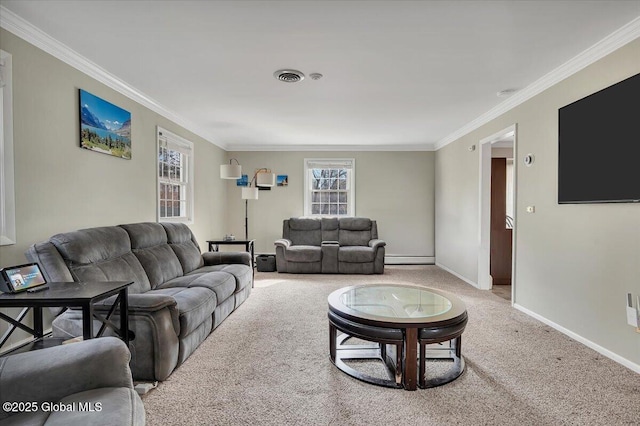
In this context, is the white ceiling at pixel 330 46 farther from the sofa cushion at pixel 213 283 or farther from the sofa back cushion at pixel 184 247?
the sofa cushion at pixel 213 283

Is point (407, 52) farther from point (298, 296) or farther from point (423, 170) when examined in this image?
point (423, 170)

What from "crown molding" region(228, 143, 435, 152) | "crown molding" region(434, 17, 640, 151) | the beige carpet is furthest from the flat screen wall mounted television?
"crown molding" region(228, 143, 435, 152)

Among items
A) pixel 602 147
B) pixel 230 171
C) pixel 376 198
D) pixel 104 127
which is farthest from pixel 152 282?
pixel 376 198

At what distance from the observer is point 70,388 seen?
4.01ft

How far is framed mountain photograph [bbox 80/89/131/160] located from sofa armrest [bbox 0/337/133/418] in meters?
2.29

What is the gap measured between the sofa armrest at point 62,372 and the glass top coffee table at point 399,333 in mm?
1405

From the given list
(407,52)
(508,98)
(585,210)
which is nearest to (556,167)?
(585,210)

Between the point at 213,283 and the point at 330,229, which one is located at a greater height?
the point at 330,229

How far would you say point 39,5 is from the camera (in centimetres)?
213

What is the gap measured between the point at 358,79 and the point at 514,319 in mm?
3004

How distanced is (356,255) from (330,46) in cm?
390

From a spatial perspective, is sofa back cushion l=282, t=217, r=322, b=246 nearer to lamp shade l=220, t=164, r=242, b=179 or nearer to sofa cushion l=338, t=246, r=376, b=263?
sofa cushion l=338, t=246, r=376, b=263

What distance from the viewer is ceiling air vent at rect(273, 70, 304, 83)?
315 centimetres

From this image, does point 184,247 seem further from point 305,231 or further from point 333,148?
point 333,148
